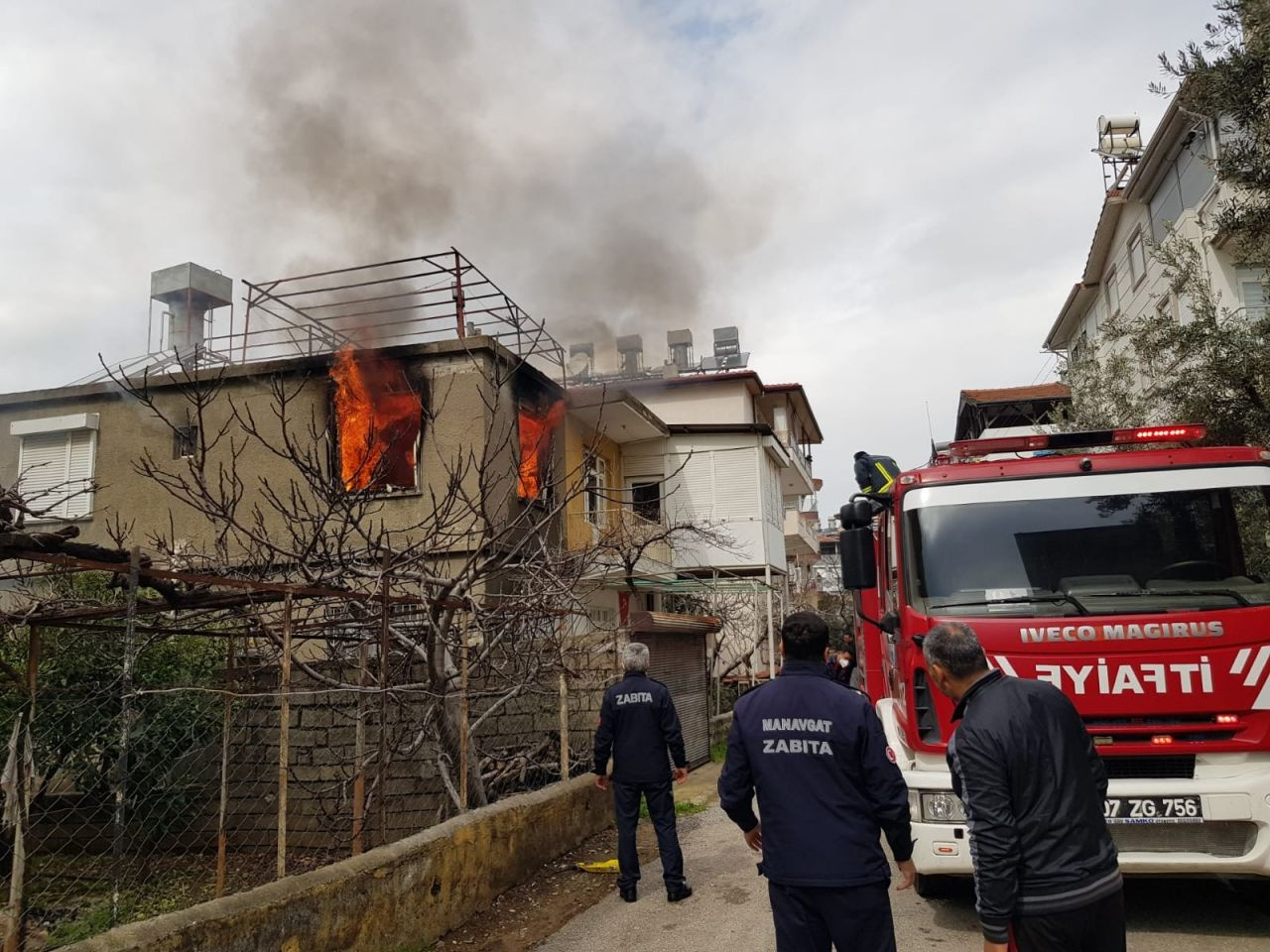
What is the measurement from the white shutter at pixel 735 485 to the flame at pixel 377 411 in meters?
11.0

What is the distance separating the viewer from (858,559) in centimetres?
625

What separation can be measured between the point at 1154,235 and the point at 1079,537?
18.7 m

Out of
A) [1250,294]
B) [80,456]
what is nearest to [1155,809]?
[1250,294]

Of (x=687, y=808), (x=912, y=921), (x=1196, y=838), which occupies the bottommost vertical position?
(x=687, y=808)

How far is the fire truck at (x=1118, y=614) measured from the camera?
16.1 ft

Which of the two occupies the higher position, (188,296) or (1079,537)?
(188,296)

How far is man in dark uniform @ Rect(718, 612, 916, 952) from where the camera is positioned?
3.49 m

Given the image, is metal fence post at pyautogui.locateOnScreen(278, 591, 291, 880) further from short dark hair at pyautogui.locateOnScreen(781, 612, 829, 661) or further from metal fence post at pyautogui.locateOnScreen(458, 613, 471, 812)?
short dark hair at pyautogui.locateOnScreen(781, 612, 829, 661)

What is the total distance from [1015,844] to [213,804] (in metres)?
7.77

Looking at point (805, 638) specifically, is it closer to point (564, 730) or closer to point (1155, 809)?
point (1155, 809)

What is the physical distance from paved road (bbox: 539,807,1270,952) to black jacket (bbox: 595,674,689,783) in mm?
899

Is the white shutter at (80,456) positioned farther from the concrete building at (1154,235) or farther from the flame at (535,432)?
the concrete building at (1154,235)

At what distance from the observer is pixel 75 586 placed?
909 centimetres

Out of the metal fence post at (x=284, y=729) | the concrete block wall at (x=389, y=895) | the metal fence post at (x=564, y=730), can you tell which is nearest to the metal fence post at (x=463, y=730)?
the concrete block wall at (x=389, y=895)
